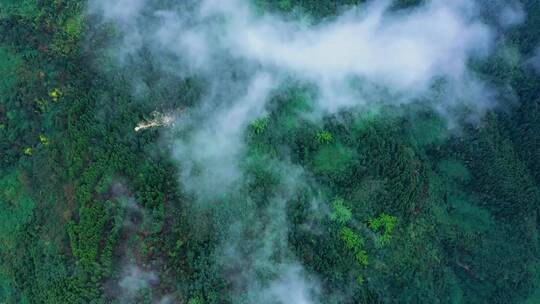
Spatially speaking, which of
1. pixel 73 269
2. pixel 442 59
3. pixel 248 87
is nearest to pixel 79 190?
pixel 73 269

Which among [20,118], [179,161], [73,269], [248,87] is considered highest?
[20,118]

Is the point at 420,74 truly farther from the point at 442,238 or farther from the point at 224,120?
the point at 224,120

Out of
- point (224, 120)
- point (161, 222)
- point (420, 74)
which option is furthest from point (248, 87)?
point (420, 74)

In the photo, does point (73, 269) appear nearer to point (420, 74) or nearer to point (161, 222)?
point (161, 222)

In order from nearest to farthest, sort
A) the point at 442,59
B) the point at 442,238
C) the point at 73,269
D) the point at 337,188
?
1. the point at 73,269
2. the point at 337,188
3. the point at 442,238
4. the point at 442,59

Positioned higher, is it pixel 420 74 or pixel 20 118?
pixel 20 118

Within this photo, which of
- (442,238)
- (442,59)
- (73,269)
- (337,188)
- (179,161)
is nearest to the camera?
(73,269)

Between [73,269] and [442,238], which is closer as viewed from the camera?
[73,269]
